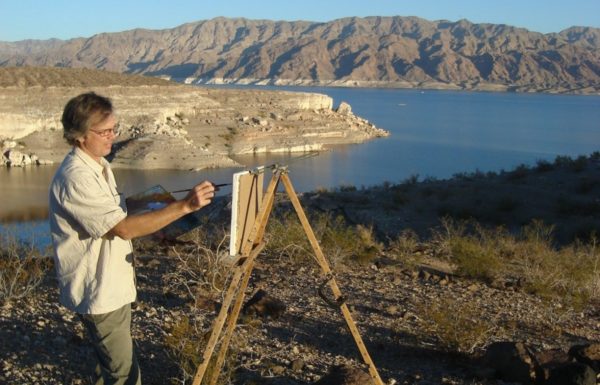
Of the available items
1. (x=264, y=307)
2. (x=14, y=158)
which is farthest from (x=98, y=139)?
(x=14, y=158)

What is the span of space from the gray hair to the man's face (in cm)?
2

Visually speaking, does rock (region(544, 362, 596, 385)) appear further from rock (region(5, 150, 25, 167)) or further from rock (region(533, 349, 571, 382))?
rock (region(5, 150, 25, 167))

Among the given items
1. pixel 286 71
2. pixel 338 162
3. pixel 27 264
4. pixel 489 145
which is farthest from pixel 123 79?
pixel 286 71

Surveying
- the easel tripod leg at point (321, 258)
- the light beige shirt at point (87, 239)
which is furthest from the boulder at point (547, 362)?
the light beige shirt at point (87, 239)

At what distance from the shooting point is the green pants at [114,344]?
2.87m

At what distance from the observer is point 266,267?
23.5 feet

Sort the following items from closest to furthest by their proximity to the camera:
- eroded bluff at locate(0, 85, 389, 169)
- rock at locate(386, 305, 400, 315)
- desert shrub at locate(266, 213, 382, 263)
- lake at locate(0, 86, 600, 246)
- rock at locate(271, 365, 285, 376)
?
rock at locate(271, 365, 285, 376) < rock at locate(386, 305, 400, 315) < desert shrub at locate(266, 213, 382, 263) < lake at locate(0, 86, 600, 246) < eroded bluff at locate(0, 85, 389, 169)

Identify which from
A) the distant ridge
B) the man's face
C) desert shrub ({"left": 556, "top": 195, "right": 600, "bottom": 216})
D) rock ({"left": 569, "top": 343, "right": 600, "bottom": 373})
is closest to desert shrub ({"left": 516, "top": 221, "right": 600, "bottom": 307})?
rock ({"left": 569, "top": 343, "right": 600, "bottom": 373})

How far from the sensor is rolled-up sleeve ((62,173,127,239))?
266cm

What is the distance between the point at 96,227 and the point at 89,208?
0.26ft

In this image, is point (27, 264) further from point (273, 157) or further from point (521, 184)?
point (273, 157)

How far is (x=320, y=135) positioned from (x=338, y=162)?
952cm

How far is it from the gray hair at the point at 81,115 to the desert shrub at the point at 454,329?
2992 millimetres

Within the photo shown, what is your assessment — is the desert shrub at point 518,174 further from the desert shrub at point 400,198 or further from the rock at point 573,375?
the rock at point 573,375
